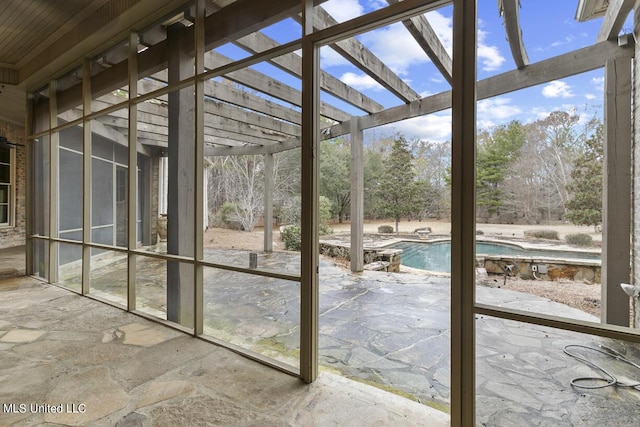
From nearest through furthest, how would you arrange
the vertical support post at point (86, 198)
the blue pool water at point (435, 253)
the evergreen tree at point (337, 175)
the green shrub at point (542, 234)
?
1. the green shrub at point (542, 234)
2. the blue pool water at point (435, 253)
3. the vertical support post at point (86, 198)
4. the evergreen tree at point (337, 175)

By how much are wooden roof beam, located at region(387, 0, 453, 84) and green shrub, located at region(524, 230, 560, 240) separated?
1.45 metres

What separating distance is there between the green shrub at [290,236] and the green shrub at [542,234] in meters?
4.72

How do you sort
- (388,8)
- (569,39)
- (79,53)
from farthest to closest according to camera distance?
(79,53), (569,39), (388,8)

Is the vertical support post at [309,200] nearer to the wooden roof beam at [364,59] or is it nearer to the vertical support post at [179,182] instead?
the wooden roof beam at [364,59]

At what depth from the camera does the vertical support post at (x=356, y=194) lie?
6125mm

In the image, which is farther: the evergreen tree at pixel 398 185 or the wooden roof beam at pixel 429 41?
the evergreen tree at pixel 398 185

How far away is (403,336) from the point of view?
3357 mm

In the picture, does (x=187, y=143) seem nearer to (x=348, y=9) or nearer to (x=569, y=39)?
(x=348, y=9)

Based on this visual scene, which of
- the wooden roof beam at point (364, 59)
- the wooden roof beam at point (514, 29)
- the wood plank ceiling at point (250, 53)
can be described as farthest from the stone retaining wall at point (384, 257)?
the wooden roof beam at point (514, 29)

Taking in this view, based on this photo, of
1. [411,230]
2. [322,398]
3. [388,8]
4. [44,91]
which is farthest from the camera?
[411,230]

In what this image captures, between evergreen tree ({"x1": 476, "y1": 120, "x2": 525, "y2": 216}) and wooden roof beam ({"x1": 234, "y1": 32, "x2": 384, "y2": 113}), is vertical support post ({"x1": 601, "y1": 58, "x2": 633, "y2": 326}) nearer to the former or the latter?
evergreen tree ({"x1": 476, "y1": 120, "x2": 525, "y2": 216})

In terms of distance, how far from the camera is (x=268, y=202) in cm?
815

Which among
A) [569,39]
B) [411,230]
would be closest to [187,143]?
[569,39]

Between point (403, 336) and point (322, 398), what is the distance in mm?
1612
